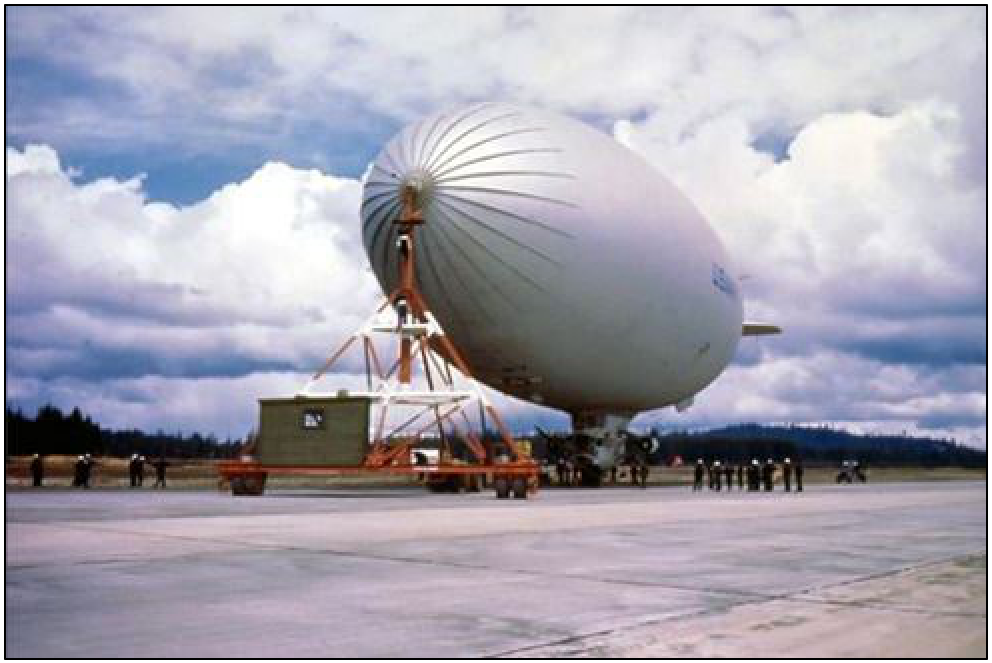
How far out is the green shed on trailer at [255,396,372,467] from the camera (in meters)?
30.6

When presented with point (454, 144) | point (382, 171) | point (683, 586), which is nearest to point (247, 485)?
point (382, 171)

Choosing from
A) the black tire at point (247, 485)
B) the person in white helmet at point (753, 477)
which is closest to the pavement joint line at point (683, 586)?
the black tire at point (247, 485)

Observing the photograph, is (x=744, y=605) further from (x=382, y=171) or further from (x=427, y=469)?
(x=382, y=171)

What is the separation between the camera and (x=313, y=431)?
1237 inches

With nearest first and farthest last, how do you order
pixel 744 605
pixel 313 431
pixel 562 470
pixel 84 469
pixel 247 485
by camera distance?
pixel 744 605
pixel 313 431
pixel 247 485
pixel 84 469
pixel 562 470

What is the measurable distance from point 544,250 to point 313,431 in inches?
375

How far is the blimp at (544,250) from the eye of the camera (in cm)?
3409

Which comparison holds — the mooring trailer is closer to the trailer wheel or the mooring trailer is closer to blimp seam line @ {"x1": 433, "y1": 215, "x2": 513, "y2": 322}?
the trailer wheel

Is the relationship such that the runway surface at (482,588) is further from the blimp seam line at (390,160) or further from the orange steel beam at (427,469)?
the blimp seam line at (390,160)

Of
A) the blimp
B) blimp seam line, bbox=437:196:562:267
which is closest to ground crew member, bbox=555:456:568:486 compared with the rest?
the blimp

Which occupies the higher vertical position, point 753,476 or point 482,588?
point 753,476

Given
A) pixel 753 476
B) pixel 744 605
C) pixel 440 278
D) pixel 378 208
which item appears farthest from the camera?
pixel 753 476

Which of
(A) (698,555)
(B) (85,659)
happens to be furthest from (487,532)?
(B) (85,659)

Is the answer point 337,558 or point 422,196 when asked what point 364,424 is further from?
point 337,558
